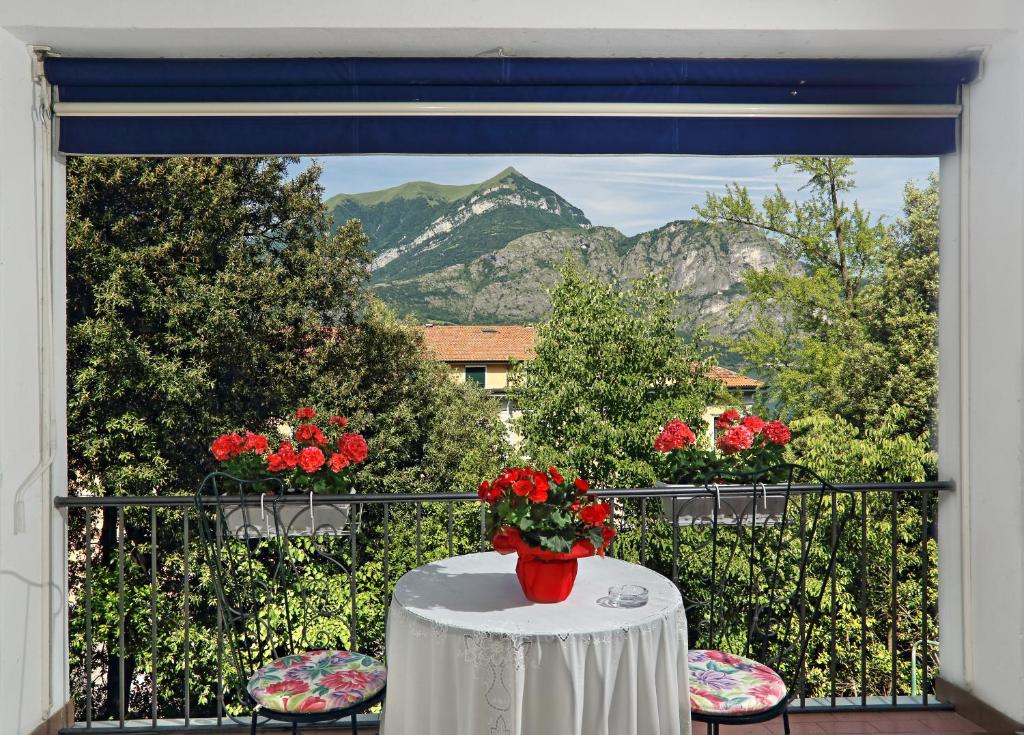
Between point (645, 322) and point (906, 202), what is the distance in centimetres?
502

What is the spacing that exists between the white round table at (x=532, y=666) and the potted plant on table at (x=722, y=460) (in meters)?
1.24

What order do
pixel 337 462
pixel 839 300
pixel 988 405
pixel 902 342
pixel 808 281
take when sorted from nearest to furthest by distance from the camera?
pixel 988 405, pixel 337 462, pixel 902 342, pixel 808 281, pixel 839 300

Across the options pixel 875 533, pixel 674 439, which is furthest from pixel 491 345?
pixel 674 439

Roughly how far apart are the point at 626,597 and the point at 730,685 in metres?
0.40

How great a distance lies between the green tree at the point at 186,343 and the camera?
9.80 m

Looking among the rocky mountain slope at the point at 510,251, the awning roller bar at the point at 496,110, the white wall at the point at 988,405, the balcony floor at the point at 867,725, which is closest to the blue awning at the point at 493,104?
the awning roller bar at the point at 496,110

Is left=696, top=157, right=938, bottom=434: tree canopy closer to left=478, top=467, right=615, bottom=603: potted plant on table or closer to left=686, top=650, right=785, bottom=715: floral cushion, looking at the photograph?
left=686, top=650, right=785, bottom=715: floral cushion

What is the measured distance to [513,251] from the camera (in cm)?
1544

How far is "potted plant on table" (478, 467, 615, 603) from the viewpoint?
1.71m

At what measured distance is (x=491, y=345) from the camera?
1471 centimetres

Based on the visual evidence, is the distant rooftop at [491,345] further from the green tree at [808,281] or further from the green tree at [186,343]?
the green tree at [186,343]

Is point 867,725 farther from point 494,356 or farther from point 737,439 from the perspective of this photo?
point 494,356

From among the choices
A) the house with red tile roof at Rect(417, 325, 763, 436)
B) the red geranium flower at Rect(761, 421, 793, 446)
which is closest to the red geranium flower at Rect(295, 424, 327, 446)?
the red geranium flower at Rect(761, 421, 793, 446)

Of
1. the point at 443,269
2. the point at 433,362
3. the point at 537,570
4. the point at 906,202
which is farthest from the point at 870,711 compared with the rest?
the point at 906,202
